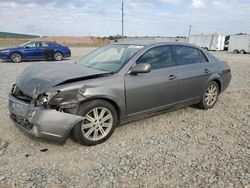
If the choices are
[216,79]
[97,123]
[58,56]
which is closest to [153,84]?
[97,123]

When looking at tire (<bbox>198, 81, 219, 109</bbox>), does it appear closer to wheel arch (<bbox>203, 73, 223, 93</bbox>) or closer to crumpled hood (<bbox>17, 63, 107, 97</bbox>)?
wheel arch (<bbox>203, 73, 223, 93</bbox>)

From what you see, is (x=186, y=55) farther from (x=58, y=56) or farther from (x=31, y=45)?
(x=58, y=56)

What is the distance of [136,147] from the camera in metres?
3.66

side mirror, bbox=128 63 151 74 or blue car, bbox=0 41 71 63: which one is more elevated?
side mirror, bbox=128 63 151 74

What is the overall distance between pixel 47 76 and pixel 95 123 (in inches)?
40.1

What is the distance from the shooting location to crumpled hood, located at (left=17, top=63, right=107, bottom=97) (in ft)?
Result: 11.3

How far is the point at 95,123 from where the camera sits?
3.67m

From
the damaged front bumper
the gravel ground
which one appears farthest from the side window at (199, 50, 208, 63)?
the damaged front bumper

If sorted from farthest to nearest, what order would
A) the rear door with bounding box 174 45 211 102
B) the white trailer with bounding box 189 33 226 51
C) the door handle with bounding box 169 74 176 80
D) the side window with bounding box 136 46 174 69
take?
1. the white trailer with bounding box 189 33 226 51
2. the rear door with bounding box 174 45 211 102
3. the door handle with bounding box 169 74 176 80
4. the side window with bounding box 136 46 174 69

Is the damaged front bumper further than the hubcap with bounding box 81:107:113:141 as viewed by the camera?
No

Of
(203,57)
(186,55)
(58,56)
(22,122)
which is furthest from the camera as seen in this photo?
(58,56)

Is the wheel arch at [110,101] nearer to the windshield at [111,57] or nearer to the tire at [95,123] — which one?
the tire at [95,123]

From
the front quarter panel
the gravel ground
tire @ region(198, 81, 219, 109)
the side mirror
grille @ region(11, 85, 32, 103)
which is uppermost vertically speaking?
the side mirror

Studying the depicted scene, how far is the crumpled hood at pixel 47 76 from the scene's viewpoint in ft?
11.3
